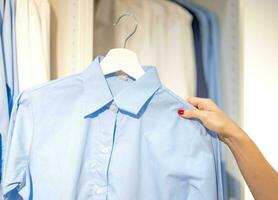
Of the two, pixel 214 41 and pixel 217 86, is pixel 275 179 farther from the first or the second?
pixel 214 41

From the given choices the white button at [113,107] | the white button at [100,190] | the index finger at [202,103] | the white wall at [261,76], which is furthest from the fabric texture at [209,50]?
the white button at [100,190]

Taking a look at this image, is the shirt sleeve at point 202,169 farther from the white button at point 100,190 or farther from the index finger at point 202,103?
the white button at point 100,190

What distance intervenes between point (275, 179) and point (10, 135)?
2.18 ft

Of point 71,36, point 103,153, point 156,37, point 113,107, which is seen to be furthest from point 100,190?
point 156,37

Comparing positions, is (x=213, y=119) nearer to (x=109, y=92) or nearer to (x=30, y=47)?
(x=109, y=92)

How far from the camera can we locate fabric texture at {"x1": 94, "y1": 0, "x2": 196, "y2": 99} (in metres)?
1.14

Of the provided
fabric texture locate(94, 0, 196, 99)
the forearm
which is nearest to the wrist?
the forearm

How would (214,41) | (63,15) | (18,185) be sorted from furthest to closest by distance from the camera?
(214,41) < (63,15) < (18,185)

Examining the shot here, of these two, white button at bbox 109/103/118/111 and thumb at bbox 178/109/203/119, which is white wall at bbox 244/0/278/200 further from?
white button at bbox 109/103/118/111

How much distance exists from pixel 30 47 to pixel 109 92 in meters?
0.25

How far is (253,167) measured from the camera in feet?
2.99

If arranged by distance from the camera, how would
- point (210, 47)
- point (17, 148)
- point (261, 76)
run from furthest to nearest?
point (210, 47)
point (261, 76)
point (17, 148)

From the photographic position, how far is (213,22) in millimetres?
1214

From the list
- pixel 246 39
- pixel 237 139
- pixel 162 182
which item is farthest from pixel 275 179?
pixel 246 39
